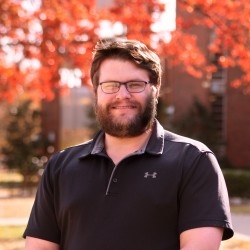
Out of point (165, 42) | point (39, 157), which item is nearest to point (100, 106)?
point (165, 42)

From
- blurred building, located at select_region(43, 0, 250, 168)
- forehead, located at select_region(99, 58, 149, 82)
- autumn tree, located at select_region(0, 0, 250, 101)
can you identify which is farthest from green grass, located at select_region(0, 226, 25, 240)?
blurred building, located at select_region(43, 0, 250, 168)

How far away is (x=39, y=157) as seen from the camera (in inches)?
1256

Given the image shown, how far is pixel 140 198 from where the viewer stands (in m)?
2.79

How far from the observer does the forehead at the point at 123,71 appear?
291cm

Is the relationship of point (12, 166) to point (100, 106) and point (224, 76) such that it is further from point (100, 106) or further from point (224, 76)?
point (100, 106)

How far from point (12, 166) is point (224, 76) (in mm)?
11025

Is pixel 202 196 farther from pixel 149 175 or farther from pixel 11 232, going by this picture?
pixel 11 232

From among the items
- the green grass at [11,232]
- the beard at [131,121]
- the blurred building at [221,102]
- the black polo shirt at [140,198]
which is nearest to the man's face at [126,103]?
the beard at [131,121]

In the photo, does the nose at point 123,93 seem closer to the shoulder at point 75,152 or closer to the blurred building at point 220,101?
the shoulder at point 75,152

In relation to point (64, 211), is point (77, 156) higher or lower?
higher

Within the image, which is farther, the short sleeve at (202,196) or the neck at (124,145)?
the neck at (124,145)

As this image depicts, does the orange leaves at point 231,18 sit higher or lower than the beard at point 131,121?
higher

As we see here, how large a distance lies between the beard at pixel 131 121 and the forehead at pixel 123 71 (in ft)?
0.38

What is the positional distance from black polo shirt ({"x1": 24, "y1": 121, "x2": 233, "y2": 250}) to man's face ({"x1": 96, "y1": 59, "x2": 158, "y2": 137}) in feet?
0.38
